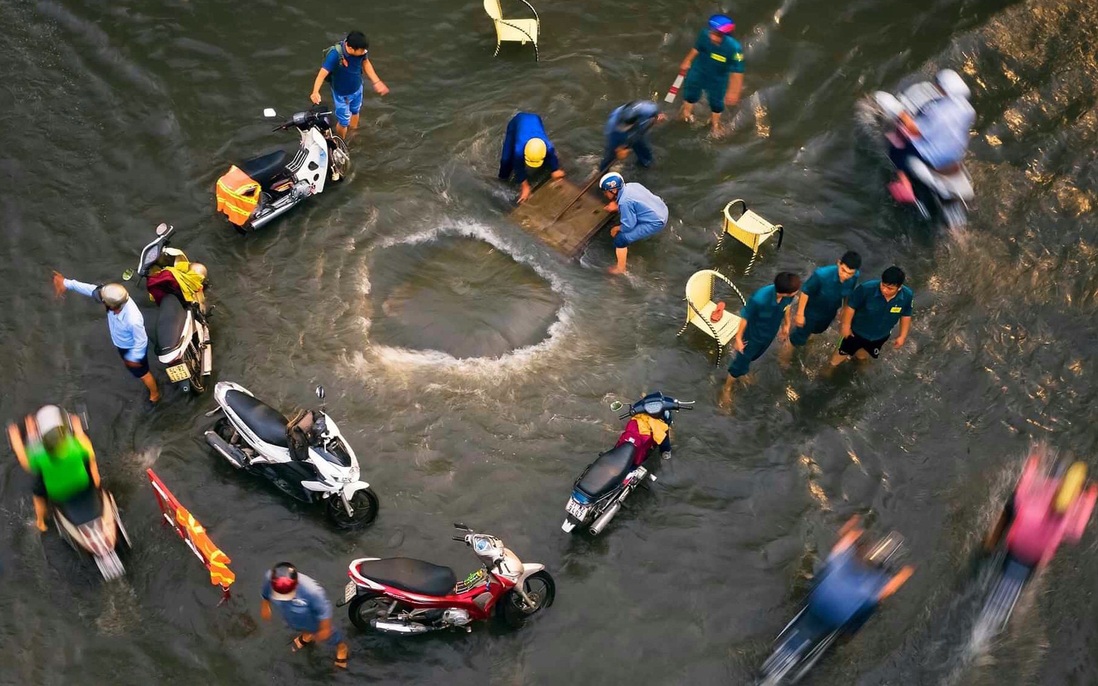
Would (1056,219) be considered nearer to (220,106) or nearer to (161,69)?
(220,106)

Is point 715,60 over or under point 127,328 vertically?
over

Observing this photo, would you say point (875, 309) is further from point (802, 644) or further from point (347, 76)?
point (347, 76)

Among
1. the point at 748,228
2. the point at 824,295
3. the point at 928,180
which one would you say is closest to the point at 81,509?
the point at 824,295

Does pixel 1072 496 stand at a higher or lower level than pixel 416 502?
higher

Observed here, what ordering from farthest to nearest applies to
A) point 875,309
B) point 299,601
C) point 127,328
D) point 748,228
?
point 748,228 < point 875,309 < point 127,328 < point 299,601

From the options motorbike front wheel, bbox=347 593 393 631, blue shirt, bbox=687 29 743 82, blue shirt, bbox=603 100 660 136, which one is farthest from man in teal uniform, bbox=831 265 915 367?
motorbike front wheel, bbox=347 593 393 631

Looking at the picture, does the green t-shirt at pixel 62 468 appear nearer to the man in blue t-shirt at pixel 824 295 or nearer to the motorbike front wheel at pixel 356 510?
the motorbike front wheel at pixel 356 510

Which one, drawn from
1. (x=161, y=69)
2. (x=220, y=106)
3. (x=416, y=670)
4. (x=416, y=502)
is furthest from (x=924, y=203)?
(x=161, y=69)
